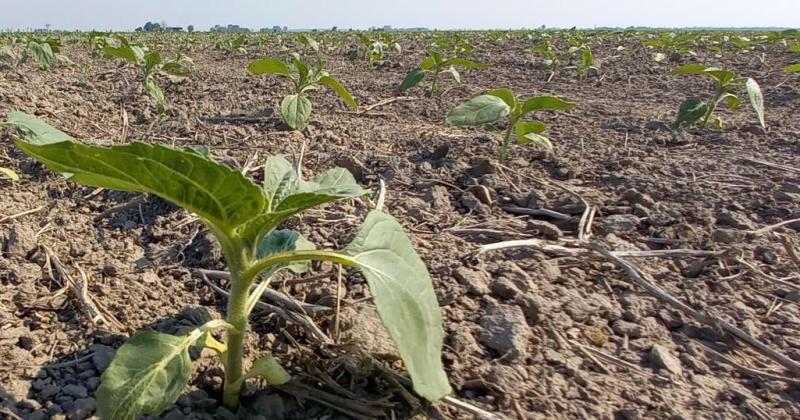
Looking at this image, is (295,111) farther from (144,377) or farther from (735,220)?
(144,377)

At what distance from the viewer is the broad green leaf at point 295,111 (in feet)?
10.3

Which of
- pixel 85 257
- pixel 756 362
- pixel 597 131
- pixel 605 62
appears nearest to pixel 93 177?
pixel 85 257

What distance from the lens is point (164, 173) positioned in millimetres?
→ 794

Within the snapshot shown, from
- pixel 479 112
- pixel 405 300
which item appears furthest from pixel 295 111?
pixel 405 300

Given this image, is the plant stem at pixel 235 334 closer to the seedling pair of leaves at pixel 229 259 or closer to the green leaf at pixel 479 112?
the seedling pair of leaves at pixel 229 259

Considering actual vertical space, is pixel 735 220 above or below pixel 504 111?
below

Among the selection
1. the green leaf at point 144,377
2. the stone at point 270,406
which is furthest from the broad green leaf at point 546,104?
the green leaf at point 144,377

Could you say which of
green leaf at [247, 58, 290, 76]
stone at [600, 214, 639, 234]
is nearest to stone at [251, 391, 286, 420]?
stone at [600, 214, 639, 234]

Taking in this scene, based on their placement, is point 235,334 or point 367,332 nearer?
point 235,334

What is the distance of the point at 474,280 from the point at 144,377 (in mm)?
879

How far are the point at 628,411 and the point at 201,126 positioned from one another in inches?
105

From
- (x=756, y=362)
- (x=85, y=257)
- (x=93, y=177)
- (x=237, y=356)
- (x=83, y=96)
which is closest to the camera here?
(x=93, y=177)

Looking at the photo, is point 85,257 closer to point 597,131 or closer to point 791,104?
point 597,131

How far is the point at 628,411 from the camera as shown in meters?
1.18
